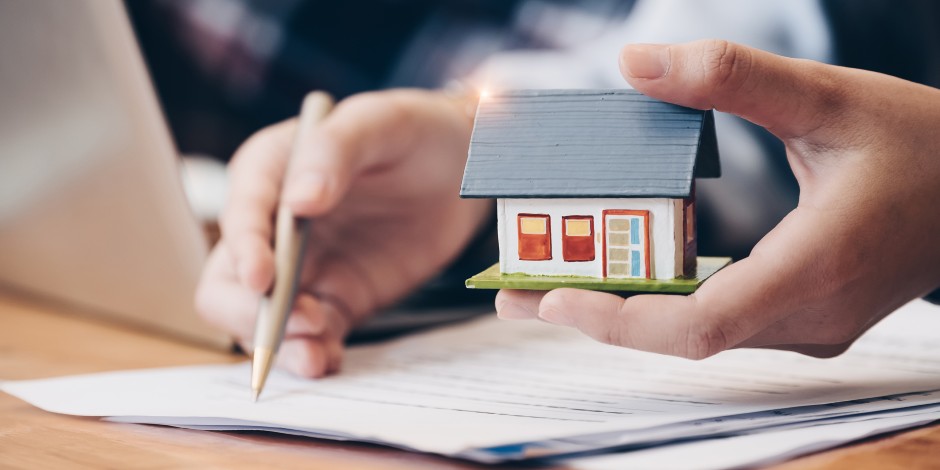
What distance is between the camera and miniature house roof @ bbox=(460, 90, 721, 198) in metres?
0.37

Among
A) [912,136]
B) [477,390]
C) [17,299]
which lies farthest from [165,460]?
[17,299]

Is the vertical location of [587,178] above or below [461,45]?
below

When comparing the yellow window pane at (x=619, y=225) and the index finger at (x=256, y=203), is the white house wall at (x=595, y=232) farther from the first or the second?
the index finger at (x=256, y=203)

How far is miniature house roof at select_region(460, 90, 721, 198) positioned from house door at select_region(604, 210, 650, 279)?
2 cm

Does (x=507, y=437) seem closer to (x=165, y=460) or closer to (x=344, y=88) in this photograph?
(x=165, y=460)

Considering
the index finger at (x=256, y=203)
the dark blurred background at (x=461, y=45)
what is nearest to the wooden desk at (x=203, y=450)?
the index finger at (x=256, y=203)

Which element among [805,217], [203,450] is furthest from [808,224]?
[203,450]

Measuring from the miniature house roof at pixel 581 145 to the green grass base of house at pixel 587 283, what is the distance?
4 cm

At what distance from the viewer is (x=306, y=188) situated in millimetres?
597

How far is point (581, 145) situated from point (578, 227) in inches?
1.6

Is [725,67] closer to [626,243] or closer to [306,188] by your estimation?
[626,243]

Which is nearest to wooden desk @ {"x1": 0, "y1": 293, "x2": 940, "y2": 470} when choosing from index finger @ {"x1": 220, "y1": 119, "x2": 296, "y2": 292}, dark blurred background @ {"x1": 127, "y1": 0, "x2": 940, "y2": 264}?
index finger @ {"x1": 220, "y1": 119, "x2": 296, "y2": 292}

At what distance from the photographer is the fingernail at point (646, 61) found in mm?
366

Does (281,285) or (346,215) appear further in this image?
(346,215)
